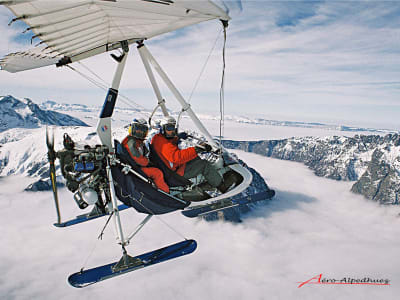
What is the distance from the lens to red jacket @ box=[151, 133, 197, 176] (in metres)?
7.37

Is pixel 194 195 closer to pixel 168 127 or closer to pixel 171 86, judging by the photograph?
pixel 168 127

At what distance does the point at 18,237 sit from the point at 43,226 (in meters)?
18.2

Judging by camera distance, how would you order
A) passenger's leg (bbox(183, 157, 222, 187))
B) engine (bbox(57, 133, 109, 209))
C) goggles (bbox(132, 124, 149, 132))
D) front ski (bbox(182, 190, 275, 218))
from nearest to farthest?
engine (bbox(57, 133, 109, 209)) → goggles (bbox(132, 124, 149, 132)) → passenger's leg (bbox(183, 157, 222, 187)) → front ski (bbox(182, 190, 275, 218))

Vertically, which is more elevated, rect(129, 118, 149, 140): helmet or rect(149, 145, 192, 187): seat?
rect(129, 118, 149, 140): helmet

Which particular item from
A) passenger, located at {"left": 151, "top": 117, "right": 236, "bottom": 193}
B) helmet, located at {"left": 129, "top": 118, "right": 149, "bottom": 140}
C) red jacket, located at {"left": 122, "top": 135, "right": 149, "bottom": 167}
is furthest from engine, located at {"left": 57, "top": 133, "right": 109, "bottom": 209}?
passenger, located at {"left": 151, "top": 117, "right": 236, "bottom": 193}

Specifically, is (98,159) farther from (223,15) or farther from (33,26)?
(223,15)

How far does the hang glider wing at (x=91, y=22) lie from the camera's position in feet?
12.6

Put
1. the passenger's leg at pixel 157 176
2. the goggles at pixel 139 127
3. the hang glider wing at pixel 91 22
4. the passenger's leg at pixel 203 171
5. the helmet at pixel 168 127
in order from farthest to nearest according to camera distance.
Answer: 1. the passenger's leg at pixel 203 171
2. the passenger's leg at pixel 157 176
3. the helmet at pixel 168 127
4. the goggles at pixel 139 127
5. the hang glider wing at pixel 91 22

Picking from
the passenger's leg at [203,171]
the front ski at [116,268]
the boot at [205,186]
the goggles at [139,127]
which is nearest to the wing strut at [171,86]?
the passenger's leg at [203,171]

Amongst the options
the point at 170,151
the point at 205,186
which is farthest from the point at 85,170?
the point at 205,186

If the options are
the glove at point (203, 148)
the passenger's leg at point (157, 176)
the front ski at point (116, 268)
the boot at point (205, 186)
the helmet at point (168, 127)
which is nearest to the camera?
the front ski at point (116, 268)

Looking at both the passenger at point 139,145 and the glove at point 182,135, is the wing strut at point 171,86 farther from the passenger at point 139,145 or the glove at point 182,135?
the passenger at point 139,145

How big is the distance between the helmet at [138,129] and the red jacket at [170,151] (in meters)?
0.40

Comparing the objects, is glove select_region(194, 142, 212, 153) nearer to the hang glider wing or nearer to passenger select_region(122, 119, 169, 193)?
passenger select_region(122, 119, 169, 193)
